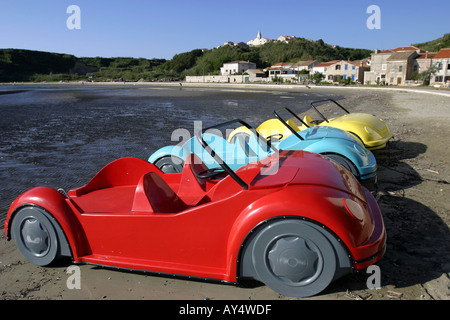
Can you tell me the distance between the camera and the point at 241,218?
2.66 metres

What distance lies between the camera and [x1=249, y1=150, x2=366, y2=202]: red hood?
277 cm

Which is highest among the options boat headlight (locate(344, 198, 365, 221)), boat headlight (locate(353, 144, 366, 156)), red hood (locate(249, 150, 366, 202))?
red hood (locate(249, 150, 366, 202))

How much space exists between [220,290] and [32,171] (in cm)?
638

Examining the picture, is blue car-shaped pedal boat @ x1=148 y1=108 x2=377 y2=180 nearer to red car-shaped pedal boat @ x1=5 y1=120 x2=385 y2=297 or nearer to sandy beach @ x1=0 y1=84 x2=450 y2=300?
sandy beach @ x1=0 y1=84 x2=450 y2=300

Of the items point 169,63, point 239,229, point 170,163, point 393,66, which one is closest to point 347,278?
point 239,229

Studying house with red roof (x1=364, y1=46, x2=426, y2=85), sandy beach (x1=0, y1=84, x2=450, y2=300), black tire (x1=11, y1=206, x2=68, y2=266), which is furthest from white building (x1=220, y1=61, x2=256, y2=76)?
black tire (x1=11, y1=206, x2=68, y2=266)

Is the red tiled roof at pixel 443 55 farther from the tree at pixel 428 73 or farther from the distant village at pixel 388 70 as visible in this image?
the tree at pixel 428 73

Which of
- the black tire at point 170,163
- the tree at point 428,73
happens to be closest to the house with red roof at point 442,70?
the tree at point 428,73

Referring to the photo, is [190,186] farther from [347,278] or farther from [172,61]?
[172,61]

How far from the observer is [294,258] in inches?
103

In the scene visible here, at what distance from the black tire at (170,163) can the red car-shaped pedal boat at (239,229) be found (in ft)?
6.87

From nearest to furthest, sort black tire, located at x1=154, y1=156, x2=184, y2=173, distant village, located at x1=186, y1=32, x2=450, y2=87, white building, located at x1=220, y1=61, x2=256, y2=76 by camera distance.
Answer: black tire, located at x1=154, y1=156, x2=184, y2=173
distant village, located at x1=186, y1=32, x2=450, y2=87
white building, located at x1=220, y1=61, x2=256, y2=76

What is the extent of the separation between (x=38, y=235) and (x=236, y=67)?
115 metres
